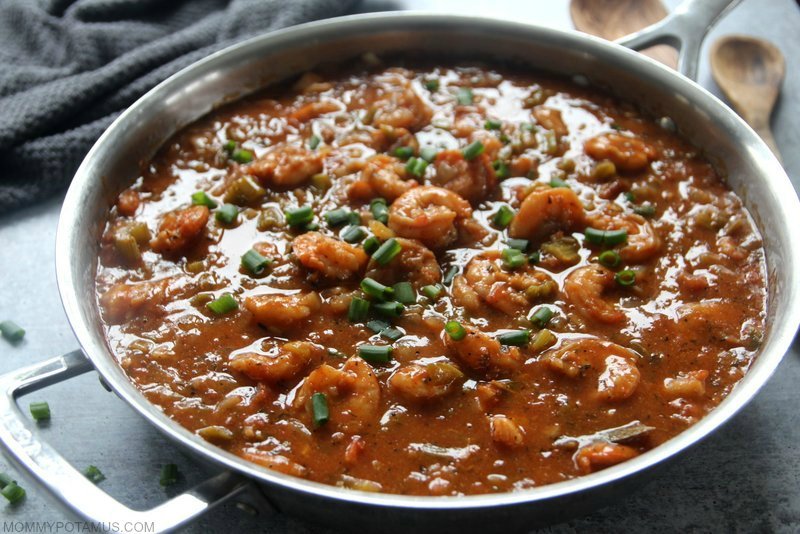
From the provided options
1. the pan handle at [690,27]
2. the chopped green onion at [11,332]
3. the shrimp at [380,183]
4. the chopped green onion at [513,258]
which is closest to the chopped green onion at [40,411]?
the chopped green onion at [11,332]

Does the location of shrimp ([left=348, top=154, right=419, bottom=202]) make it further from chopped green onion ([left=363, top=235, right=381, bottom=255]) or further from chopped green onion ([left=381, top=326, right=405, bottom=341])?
chopped green onion ([left=381, top=326, right=405, bottom=341])

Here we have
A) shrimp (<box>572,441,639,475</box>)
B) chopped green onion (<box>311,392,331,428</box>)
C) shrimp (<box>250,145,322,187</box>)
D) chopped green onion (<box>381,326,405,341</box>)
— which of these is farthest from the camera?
shrimp (<box>250,145,322,187</box>)

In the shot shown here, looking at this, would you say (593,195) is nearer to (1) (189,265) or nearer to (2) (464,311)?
(2) (464,311)

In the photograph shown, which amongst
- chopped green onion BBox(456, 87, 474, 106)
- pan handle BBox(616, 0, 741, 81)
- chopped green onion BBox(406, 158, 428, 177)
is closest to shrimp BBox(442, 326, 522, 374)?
chopped green onion BBox(406, 158, 428, 177)

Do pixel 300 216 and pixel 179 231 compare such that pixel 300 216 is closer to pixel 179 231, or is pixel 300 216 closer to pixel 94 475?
pixel 179 231

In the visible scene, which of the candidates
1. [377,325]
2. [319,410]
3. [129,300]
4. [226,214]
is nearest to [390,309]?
[377,325]

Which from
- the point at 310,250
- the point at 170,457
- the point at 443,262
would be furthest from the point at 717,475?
the point at 170,457
